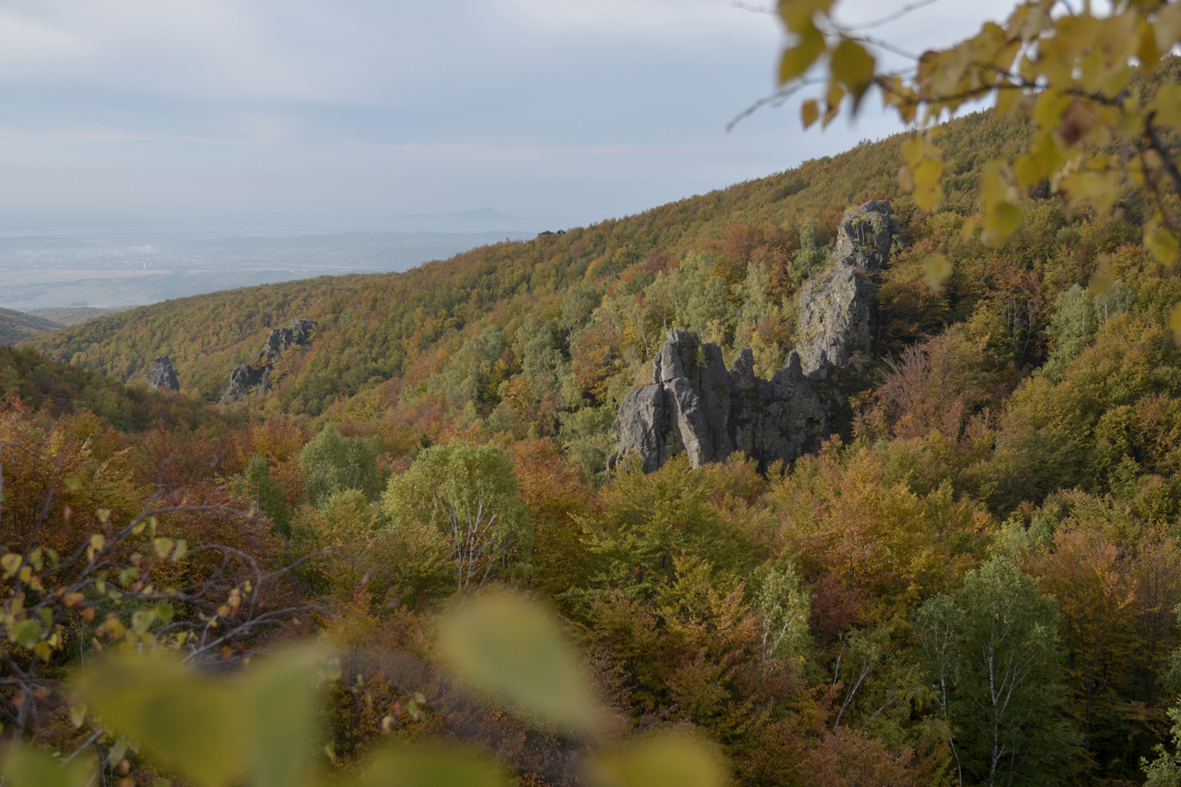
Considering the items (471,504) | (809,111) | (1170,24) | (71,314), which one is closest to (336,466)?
(471,504)

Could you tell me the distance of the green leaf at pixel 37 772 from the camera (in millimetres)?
691

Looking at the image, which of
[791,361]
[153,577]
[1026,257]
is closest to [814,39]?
[153,577]

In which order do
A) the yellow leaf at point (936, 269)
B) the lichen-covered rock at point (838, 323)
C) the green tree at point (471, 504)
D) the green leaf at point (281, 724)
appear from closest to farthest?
the green leaf at point (281, 724) → the yellow leaf at point (936, 269) → the green tree at point (471, 504) → the lichen-covered rock at point (838, 323)

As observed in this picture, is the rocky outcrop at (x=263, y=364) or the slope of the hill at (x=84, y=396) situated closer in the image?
the slope of the hill at (x=84, y=396)

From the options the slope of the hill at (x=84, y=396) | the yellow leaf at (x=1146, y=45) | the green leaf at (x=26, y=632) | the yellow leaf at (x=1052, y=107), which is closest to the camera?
the yellow leaf at (x=1146, y=45)

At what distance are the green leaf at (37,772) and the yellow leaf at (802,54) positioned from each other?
1.47m

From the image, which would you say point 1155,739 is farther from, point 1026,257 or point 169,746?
point 1026,257

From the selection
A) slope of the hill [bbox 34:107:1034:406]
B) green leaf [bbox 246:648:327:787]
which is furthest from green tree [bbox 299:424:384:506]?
slope of the hill [bbox 34:107:1034:406]

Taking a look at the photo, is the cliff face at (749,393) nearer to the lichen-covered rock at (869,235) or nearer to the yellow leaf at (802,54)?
the lichen-covered rock at (869,235)

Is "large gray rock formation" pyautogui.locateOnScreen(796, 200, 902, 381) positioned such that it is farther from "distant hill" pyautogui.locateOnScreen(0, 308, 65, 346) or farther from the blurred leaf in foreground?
"distant hill" pyautogui.locateOnScreen(0, 308, 65, 346)

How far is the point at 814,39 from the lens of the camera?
1099 mm

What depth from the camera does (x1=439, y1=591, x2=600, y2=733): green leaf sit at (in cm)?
73

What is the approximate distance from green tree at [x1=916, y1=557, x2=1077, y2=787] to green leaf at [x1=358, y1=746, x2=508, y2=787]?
1958 centimetres

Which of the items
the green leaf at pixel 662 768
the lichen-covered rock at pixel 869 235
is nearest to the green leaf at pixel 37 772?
the green leaf at pixel 662 768
